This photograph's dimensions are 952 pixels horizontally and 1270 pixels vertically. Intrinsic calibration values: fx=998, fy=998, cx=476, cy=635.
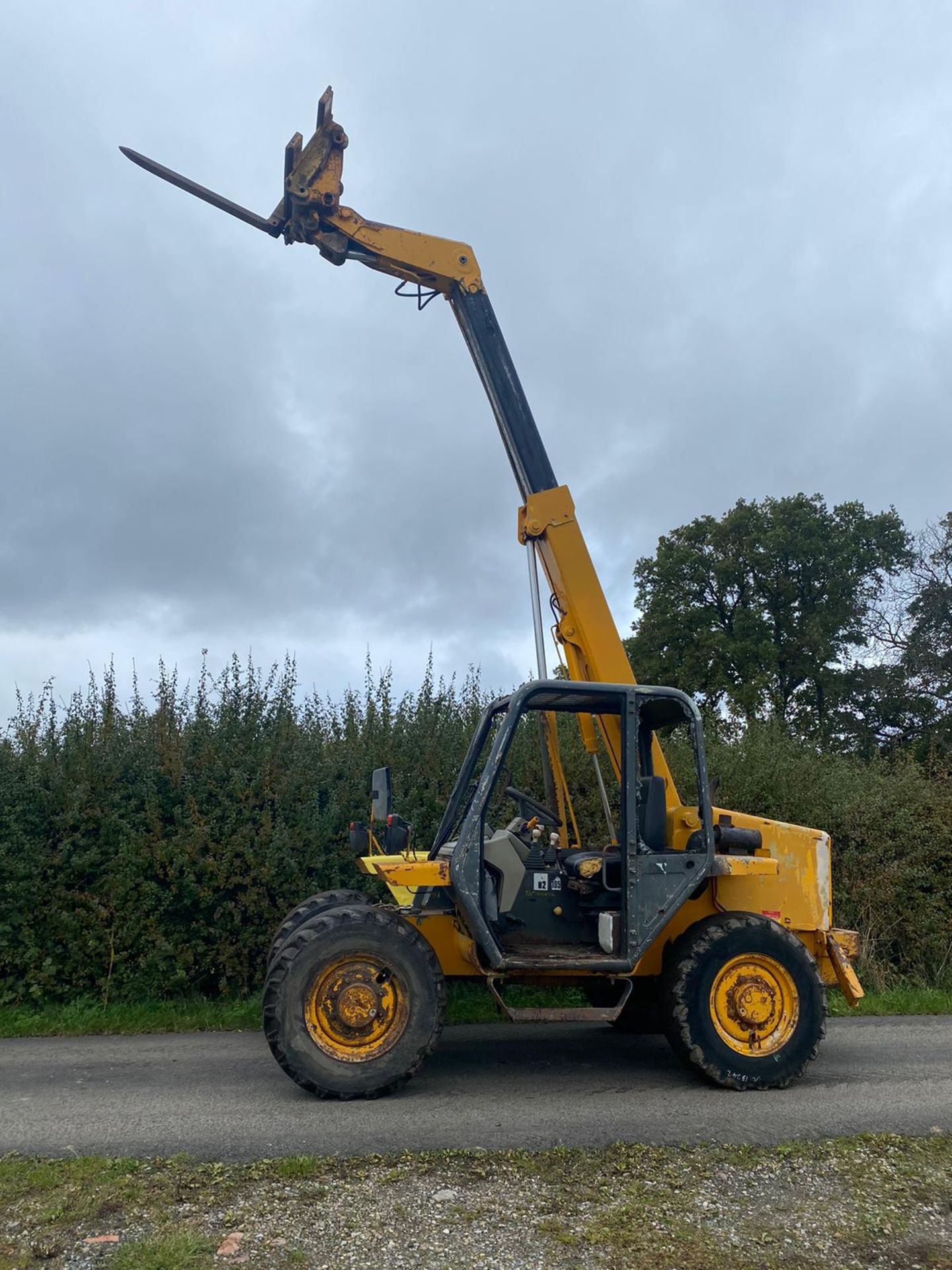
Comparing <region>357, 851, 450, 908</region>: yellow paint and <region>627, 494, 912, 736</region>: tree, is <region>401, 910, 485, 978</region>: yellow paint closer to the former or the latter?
<region>357, 851, 450, 908</region>: yellow paint

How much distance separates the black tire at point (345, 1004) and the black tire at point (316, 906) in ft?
2.28

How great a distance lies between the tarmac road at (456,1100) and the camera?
505 centimetres

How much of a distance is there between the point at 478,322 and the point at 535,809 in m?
3.76

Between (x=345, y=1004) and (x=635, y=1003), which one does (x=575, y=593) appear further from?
(x=345, y=1004)

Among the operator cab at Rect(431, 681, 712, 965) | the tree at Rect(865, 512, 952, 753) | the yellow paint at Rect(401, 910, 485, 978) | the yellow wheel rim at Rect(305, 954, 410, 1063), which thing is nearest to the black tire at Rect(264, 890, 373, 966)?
the yellow paint at Rect(401, 910, 485, 978)

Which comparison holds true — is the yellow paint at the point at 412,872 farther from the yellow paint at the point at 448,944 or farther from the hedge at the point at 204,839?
the hedge at the point at 204,839

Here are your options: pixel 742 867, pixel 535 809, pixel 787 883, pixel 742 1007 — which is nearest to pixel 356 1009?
pixel 535 809

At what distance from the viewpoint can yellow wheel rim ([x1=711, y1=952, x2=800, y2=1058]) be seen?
6.04 metres

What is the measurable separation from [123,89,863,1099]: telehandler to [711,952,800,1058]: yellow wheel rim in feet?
0.04

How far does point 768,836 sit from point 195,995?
16.4 feet

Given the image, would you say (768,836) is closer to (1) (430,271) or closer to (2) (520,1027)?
(2) (520,1027)

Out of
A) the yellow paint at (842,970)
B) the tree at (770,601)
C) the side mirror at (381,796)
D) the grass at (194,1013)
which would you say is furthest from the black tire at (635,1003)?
the tree at (770,601)

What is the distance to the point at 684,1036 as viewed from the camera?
5.97 metres

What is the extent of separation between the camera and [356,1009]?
565 centimetres
